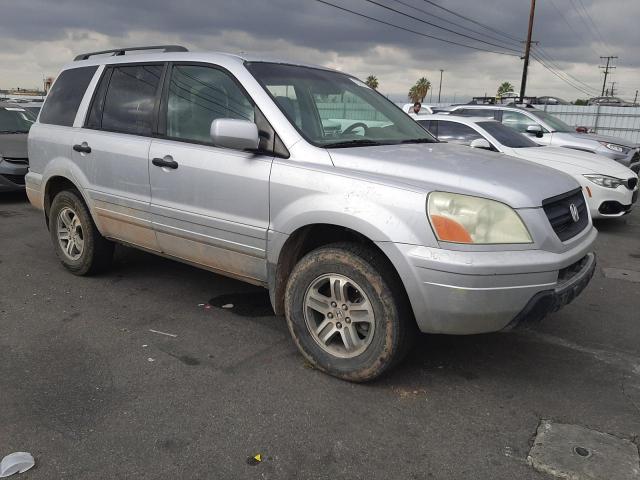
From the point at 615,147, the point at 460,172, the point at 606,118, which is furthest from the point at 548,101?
the point at 460,172

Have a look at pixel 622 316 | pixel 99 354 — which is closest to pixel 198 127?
Result: pixel 99 354

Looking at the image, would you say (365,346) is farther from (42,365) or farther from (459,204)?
(42,365)

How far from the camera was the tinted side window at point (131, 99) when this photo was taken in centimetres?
409

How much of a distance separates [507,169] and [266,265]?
1.57 metres

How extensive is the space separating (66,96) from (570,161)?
656 centimetres

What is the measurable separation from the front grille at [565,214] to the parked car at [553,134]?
6293 millimetres

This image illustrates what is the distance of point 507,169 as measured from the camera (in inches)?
127

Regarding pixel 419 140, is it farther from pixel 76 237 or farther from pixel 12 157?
pixel 12 157

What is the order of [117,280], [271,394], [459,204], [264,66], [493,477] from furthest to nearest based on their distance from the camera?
[117,280] → [264,66] → [271,394] → [459,204] → [493,477]

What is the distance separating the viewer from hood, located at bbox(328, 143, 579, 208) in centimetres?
284

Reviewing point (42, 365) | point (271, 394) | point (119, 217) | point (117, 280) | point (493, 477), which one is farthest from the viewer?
point (117, 280)

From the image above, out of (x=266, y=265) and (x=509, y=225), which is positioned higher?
(x=509, y=225)

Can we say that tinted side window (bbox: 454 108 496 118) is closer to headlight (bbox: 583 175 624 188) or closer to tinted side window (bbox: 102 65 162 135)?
headlight (bbox: 583 175 624 188)

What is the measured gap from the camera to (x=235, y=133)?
10.4ft
